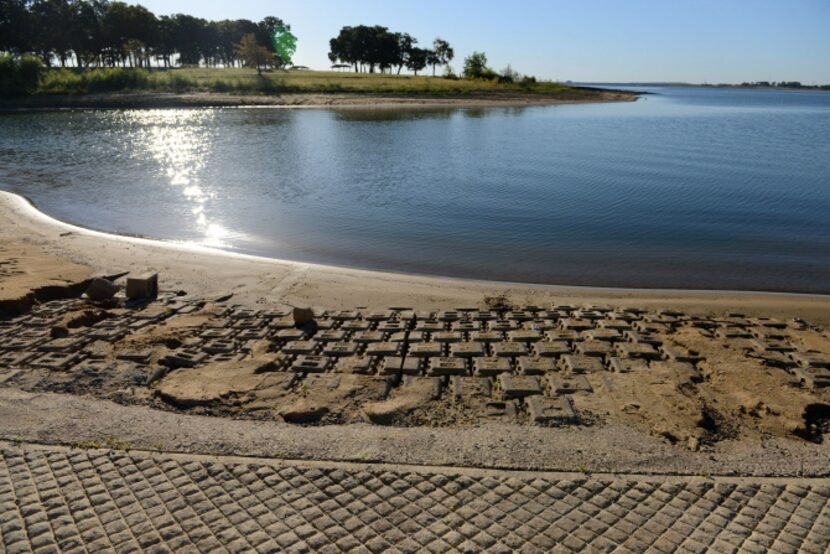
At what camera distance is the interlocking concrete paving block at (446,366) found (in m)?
8.25

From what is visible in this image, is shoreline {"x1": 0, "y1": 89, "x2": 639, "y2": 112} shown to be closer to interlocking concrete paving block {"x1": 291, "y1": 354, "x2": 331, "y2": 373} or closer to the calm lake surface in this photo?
the calm lake surface

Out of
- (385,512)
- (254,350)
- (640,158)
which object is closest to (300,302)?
(254,350)

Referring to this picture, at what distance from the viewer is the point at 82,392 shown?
7.64 meters

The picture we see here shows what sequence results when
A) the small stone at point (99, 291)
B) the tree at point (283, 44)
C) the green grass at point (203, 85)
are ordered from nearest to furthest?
1. the small stone at point (99, 291)
2. the green grass at point (203, 85)
3. the tree at point (283, 44)

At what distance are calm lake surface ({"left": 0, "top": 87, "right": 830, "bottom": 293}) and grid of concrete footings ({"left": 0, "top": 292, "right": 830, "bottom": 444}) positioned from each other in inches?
159

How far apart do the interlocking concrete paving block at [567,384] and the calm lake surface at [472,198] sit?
5.73 metres

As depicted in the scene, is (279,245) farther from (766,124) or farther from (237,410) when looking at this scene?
(766,124)

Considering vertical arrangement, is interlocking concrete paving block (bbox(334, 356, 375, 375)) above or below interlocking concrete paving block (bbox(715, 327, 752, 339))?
below

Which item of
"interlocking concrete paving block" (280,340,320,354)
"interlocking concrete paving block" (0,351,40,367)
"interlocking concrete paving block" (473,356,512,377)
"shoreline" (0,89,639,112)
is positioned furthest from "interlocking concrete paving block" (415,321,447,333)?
"shoreline" (0,89,639,112)

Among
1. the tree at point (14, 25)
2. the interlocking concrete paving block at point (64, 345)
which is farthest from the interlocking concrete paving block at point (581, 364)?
the tree at point (14, 25)

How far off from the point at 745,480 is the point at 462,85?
9704cm

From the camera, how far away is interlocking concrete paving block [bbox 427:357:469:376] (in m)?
8.25

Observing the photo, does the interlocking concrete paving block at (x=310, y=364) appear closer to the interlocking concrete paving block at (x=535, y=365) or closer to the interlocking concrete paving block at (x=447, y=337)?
the interlocking concrete paving block at (x=447, y=337)

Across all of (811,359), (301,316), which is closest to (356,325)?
(301,316)
